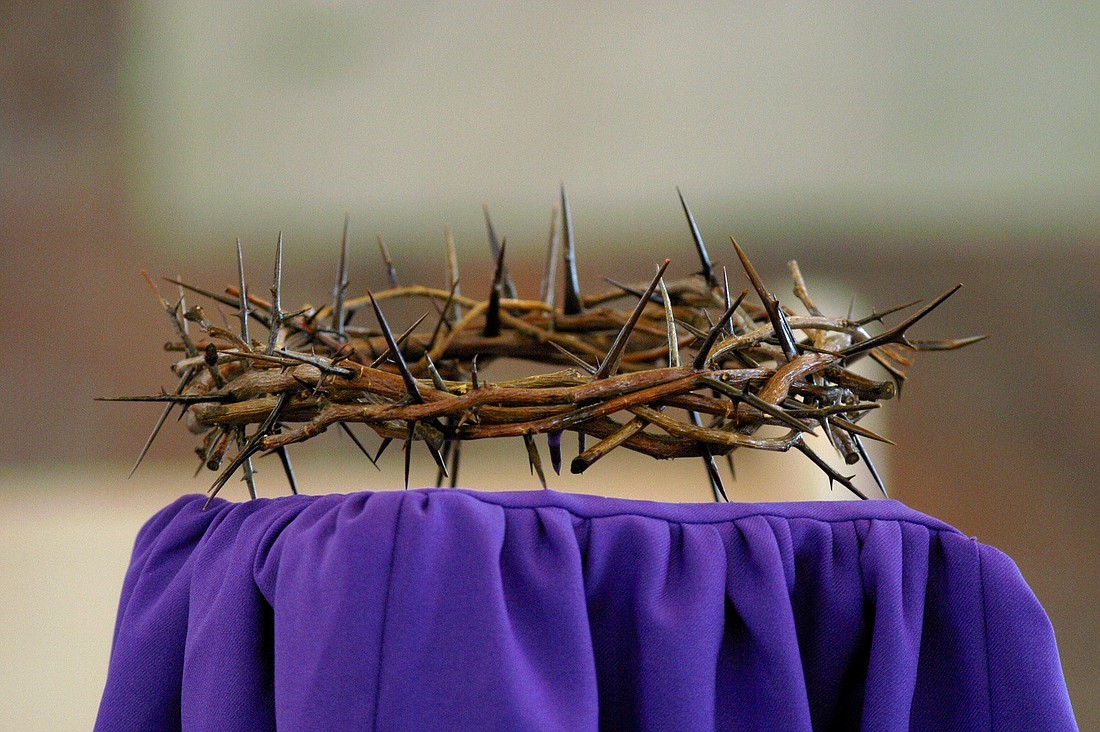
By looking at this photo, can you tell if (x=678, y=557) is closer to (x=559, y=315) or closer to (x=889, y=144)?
(x=559, y=315)

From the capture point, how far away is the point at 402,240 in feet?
4.14

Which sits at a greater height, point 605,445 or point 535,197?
point 535,197

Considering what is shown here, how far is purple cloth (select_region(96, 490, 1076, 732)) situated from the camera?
0.86ft

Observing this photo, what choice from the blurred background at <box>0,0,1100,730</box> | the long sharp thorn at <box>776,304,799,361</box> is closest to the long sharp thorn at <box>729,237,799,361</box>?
the long sharp thorn at <box>776,304,799,361</box>

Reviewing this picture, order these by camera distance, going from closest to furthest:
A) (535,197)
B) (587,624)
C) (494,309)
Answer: (587,624) → (494,309) → (535,197)

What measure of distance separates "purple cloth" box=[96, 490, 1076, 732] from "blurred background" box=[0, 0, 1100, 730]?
2.68 ft

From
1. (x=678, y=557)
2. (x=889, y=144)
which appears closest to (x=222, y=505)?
(x=678, y=557)

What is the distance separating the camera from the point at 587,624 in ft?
0.89

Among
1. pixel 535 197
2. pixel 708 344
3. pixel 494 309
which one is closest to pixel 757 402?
pixel 708 344

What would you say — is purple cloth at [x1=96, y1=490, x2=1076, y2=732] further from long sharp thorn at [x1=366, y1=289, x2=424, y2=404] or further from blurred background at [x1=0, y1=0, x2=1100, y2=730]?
blurred background at [x1=0, y1=0, x2=1100, y2=730]

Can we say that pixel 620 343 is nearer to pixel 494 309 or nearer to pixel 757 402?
pixel 757 402

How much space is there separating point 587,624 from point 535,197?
104 centimetres

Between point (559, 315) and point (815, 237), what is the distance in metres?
0.71

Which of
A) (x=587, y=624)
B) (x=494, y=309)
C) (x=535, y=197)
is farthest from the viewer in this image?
(x=535, y=197)
